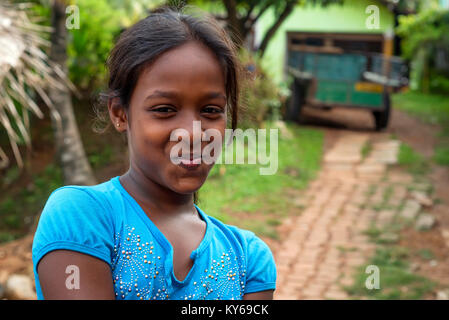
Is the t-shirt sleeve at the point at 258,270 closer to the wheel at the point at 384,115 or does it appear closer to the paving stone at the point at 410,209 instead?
the paving stone at the point at 410,209

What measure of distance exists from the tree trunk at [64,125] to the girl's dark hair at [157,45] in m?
4.10

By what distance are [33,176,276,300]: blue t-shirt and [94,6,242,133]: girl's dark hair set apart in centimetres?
26

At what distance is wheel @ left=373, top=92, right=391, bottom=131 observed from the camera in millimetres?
10061

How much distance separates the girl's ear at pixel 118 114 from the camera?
1.47 m

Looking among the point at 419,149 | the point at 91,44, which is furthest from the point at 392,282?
the point at 91,44

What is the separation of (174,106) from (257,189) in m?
5.37

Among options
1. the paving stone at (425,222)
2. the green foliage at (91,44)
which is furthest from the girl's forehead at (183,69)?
the green foliage at (91,44)

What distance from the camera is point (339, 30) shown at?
49.8 ft

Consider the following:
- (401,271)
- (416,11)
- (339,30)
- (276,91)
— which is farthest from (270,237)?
(416,11)

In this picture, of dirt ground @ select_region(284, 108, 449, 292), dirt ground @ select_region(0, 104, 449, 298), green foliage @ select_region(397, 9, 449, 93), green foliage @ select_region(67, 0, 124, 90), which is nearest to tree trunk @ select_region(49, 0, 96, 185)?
dirt ground @ select_region(0, 104, 449, 298)

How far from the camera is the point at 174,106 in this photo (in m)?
1.32

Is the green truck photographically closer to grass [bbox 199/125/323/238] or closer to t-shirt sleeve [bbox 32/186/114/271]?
grass [bbox 199/125/323/238]
